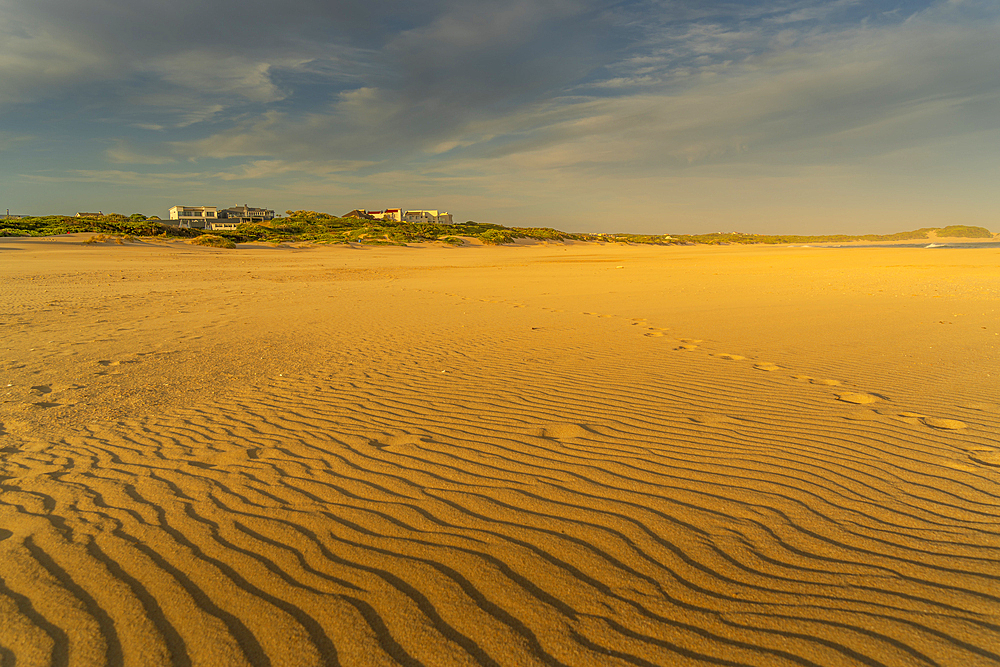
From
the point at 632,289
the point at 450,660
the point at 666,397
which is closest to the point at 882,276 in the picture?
the point at 632,289

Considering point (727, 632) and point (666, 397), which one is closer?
point (727, 632)

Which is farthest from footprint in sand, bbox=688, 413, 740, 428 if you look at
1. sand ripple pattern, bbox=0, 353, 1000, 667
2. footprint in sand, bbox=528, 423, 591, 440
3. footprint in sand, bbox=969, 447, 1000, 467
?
footprint in sand, bbox=969, 447, 1000, 467

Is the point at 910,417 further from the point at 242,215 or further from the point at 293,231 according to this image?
the point at 242,215

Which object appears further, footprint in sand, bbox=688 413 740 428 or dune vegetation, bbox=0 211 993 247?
dune vegetation, bbox=0 211 993 247

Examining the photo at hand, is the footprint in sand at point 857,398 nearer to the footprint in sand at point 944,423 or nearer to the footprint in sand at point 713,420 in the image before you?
the footprint in sand at point 944,423

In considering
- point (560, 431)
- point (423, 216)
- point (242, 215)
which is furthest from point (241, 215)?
point (560, 431)

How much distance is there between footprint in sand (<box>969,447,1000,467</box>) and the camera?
11.7 feet

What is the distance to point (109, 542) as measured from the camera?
272 centimetres

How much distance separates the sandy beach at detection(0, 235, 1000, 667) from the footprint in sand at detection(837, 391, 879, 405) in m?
0.03

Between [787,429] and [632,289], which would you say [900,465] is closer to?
[787,429]

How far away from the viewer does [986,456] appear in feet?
12.0

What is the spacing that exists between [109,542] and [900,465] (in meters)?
5.09

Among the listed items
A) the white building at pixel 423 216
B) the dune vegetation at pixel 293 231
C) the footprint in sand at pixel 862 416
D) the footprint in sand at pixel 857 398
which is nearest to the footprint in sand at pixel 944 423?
the footprint in sand at pixel 862 416

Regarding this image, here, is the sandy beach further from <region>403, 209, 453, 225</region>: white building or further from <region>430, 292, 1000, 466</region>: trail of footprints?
<region>403, 209, 453, 225</region>: white building
